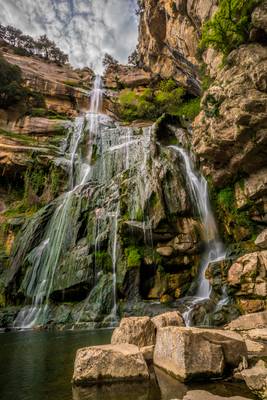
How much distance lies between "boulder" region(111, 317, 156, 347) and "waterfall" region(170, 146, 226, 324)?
806 cm

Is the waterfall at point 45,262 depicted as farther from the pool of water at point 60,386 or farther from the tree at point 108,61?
the tree at point 108,61

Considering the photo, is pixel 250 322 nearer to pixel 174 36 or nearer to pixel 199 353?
pixel 199 353

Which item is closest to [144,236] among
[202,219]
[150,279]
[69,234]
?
[150,279]

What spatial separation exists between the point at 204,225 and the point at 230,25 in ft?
33.6

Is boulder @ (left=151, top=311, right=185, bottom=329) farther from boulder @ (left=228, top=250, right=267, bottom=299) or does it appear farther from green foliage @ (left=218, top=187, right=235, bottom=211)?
green foliage @ (left=218, top=187, right=235, bottom=211)

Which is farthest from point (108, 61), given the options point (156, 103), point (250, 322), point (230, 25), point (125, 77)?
point (250, 322)

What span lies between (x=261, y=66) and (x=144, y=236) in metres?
9.87

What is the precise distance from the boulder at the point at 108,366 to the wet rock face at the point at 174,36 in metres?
22.7

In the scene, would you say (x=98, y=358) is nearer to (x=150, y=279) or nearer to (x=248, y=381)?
(x=248, y=381)

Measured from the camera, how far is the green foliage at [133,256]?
1520cm

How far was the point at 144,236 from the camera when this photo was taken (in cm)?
1620

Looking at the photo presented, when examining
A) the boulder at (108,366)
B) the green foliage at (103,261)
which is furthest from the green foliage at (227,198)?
the boulder at (108,366)

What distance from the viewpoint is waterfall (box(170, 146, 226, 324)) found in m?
14.5

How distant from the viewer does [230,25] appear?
15000 mm
